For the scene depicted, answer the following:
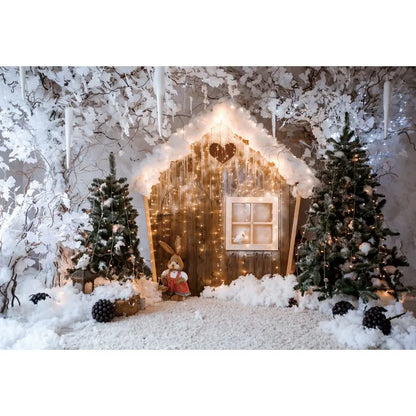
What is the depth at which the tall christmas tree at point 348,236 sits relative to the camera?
362cm

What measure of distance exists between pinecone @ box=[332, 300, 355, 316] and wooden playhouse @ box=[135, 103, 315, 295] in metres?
0.73

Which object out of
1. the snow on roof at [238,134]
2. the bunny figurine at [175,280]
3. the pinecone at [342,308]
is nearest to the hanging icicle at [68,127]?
Answer: the snow on roof at [238,134]

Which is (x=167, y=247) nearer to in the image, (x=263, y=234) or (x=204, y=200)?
(x=204, y=200)

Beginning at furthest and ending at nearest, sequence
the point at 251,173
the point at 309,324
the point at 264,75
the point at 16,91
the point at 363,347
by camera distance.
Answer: the point at 251,173, the point at 264,75, the point at 16,91, the point at 309,324, the point at 363,347

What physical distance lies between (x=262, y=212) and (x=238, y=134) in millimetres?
848

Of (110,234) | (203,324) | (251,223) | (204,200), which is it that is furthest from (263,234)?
(110,234)

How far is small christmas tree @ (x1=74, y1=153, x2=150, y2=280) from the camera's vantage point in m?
3.96

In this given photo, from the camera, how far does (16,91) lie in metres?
3.80

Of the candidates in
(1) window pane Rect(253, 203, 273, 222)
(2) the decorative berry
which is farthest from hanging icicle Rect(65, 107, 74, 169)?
(2) the decorative berry

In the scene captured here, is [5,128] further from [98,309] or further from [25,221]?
[98,309]

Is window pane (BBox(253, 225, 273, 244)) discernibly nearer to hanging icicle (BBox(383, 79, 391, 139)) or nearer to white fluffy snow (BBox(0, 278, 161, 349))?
white fluffy snow (BBox(0, 278, 161, 349))
